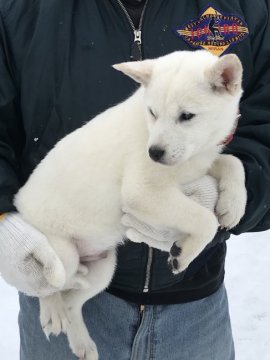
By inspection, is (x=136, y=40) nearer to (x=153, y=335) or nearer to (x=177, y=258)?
(x=177, y=258)

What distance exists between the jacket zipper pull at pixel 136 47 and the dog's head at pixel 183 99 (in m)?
0.25

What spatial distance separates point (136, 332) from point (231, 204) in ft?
3.15

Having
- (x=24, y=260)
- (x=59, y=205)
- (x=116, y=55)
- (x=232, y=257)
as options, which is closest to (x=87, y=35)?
(x=116, y=55)

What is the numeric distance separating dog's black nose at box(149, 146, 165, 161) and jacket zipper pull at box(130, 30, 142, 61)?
0.63 metres

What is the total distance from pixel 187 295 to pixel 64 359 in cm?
80

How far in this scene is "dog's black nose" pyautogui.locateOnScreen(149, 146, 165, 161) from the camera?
241 centimetres

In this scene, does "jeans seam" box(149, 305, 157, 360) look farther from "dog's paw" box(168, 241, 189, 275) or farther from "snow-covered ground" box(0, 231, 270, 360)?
"snow-covered ground" box(0, 231, 270, 360)

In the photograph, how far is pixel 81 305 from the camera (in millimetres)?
2951

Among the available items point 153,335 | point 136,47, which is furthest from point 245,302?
point 136,47

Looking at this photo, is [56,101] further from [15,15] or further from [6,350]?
[6,350]

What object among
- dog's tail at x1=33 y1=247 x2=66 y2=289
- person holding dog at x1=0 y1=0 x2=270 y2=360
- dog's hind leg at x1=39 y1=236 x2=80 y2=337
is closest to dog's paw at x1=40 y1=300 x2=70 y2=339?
dog's hind leg at x1=39 y1=236 x2=80 y2=337

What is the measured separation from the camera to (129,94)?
2.90 m

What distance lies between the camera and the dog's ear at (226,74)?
2295mm

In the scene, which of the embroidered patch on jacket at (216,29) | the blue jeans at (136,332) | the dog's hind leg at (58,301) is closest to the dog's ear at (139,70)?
the embroidered patch on jacket at (216,29)
